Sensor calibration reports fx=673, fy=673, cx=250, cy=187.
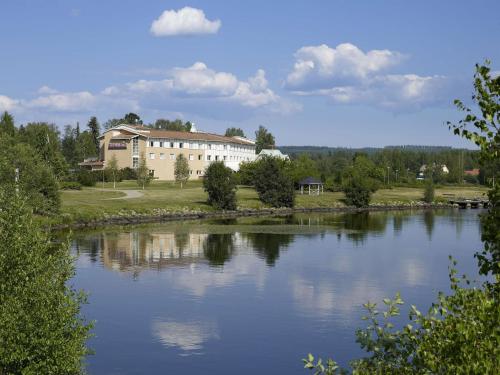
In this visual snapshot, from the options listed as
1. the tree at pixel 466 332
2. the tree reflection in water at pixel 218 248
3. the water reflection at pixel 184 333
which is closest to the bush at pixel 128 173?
the tree reflection in water at pixel 218 248

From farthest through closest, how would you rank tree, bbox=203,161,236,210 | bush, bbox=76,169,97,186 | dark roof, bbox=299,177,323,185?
dark roof, bbox=299,177,323,185 → bush, bbox=76,169,97,186 → tree, bbox=203,161,236,210

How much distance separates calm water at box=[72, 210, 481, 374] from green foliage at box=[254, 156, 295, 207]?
27234mm

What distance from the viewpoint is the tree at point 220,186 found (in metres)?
104

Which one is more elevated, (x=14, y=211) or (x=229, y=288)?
(x=14, y=211)

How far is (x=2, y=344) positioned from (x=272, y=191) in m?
93.4

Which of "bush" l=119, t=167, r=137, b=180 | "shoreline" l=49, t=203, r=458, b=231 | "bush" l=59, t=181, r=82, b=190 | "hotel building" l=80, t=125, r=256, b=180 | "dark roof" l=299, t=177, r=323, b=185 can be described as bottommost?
"shoreline" l=49, t=203, r=458, b=231

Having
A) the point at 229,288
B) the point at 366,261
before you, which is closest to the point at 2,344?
the point at 229,288

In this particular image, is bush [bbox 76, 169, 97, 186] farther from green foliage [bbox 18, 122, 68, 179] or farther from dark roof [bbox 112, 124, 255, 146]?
dark roof [bbox 112, 124, 255, 146]

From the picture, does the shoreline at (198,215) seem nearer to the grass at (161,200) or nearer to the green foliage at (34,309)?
the grass at (161,200)

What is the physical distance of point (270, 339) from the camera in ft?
114

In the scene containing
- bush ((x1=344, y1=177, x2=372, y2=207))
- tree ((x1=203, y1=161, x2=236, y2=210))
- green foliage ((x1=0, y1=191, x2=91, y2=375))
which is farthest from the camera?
bush ((x1=344, y1=177, x2=372, y2=207))

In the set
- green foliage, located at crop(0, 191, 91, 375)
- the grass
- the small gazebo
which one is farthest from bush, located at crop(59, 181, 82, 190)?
green foliage, located at crop(0, 191, 91, 375)

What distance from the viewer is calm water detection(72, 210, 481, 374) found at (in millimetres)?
32625

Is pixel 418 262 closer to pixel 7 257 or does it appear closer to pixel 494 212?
pixel 7 257
